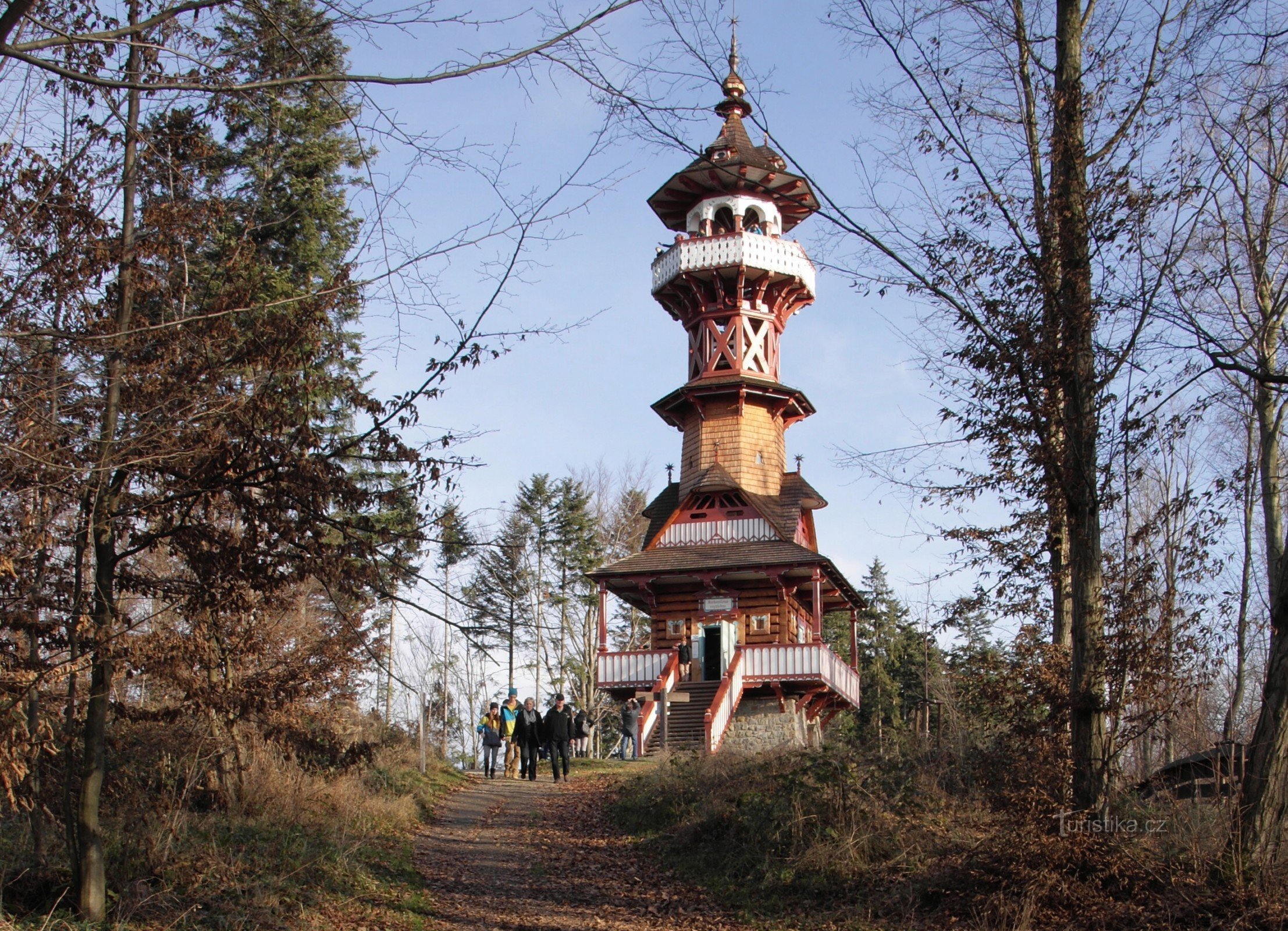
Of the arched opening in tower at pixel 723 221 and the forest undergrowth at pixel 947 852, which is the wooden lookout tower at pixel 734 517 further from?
the forest undergrowth at pixel 947 852

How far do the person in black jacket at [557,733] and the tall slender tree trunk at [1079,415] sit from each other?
41.1ft

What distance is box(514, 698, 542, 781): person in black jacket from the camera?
21.1 m

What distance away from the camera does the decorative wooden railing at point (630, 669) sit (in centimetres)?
2898

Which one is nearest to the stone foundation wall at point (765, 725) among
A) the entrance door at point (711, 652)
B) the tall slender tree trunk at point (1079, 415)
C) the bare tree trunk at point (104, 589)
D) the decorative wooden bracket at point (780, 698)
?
the decorative wooden bracket at point (780, 698)

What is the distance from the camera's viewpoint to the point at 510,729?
22688 millimetres

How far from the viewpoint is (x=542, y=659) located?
4638 centimetres

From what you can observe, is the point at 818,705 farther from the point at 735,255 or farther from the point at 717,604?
the point at 735,255

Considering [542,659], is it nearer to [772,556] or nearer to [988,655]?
[772,556]

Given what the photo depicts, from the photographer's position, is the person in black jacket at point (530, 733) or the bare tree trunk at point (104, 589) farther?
the person in black jacket at point (530, 733)

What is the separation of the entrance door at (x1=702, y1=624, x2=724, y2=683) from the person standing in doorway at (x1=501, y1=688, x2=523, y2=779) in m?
8.39

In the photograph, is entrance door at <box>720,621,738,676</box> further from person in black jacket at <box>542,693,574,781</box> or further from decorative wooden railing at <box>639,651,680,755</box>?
person in black jacket at <box>542,693,574,781</box>

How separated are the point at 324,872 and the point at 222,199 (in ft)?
18.4
